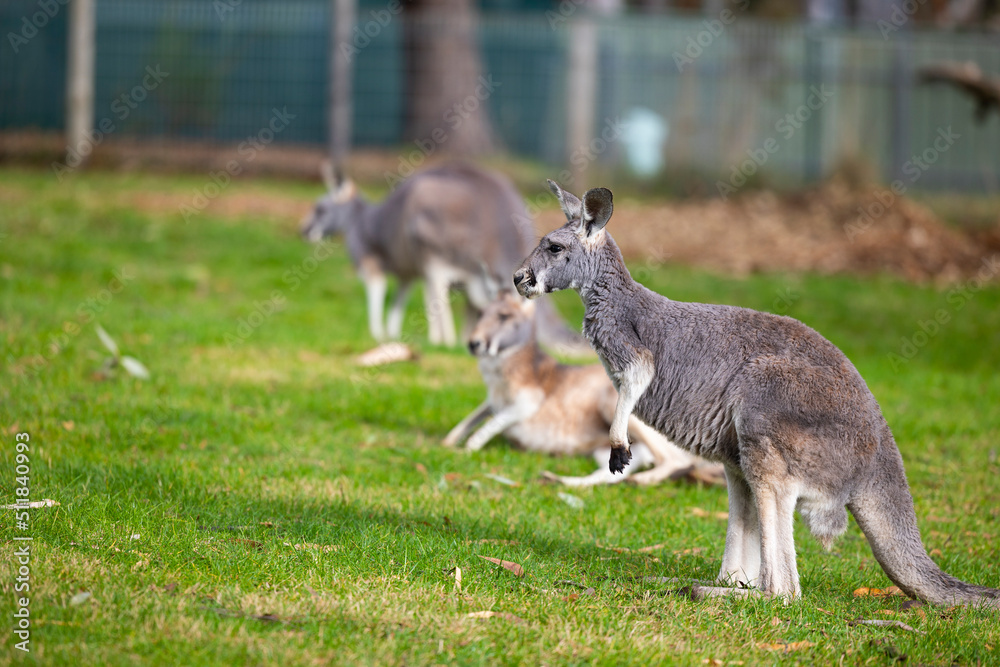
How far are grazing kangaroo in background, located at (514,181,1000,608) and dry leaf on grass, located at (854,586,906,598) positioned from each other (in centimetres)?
28

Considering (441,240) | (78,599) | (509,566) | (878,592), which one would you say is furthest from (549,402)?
(78,599)

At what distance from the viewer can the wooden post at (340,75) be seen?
46.1 feet

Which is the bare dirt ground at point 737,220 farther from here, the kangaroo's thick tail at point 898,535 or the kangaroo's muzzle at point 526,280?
the kangaroo's thick tail at point 898,535

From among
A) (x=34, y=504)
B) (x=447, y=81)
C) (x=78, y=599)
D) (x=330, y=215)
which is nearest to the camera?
(x=78, y=599)

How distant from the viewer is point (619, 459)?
3.80 meters

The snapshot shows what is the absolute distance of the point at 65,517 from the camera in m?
3.97

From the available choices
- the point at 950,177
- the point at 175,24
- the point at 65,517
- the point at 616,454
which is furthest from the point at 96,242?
the point at 950,177

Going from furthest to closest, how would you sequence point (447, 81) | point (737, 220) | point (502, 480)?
point (447, 81), point (737, 220), point (502, 480)

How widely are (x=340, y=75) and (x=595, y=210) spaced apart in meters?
11.0

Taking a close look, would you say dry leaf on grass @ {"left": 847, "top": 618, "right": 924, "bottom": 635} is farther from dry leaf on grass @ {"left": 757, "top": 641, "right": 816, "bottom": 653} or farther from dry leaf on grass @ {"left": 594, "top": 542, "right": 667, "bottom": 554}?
dry leaf on grass @ {"left": 594, "top": 542, "right": 667, "bottom": 554}

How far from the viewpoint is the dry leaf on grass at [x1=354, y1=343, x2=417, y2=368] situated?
7621 mm

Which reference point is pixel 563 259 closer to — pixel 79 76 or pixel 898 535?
pixel 898 535

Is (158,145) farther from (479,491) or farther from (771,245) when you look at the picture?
(479,491)

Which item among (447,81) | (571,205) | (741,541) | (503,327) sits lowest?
(741,541)
